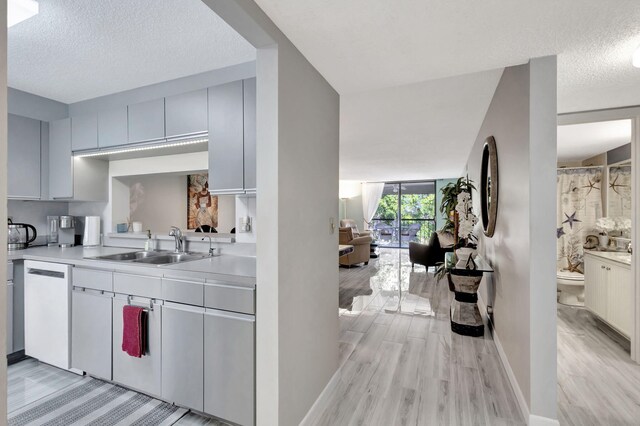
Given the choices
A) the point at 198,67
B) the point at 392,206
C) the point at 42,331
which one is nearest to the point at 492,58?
the point at 198,67

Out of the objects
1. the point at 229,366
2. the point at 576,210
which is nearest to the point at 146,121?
the point at 229,366

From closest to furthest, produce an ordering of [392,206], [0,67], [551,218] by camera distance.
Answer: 1. [0,67]
2. [551,218]
3. [392,206]

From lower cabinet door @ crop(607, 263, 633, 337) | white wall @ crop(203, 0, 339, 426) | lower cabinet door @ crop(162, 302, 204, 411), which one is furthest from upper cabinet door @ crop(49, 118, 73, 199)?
lower cabinet door @ crop(607, 263, 633, 337)

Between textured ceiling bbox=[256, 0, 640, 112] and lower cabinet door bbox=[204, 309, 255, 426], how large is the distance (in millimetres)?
1545

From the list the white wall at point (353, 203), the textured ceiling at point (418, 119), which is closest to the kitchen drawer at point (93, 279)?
the textured ceiling at point (418, 119)

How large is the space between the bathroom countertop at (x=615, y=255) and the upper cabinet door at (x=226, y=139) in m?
3.63

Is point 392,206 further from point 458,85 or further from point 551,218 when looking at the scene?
point 551,218

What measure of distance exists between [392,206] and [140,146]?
883 cm

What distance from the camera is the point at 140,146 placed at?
2.54 metres

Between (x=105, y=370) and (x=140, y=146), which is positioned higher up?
(x=140, y=146)

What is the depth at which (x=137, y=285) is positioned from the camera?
6.41 feet

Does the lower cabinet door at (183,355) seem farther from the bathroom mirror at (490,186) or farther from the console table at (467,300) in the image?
the bathroom mirror at (490,186)

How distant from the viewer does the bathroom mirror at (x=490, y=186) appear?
2.65 m

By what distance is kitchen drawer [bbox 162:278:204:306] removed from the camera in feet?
5.73
